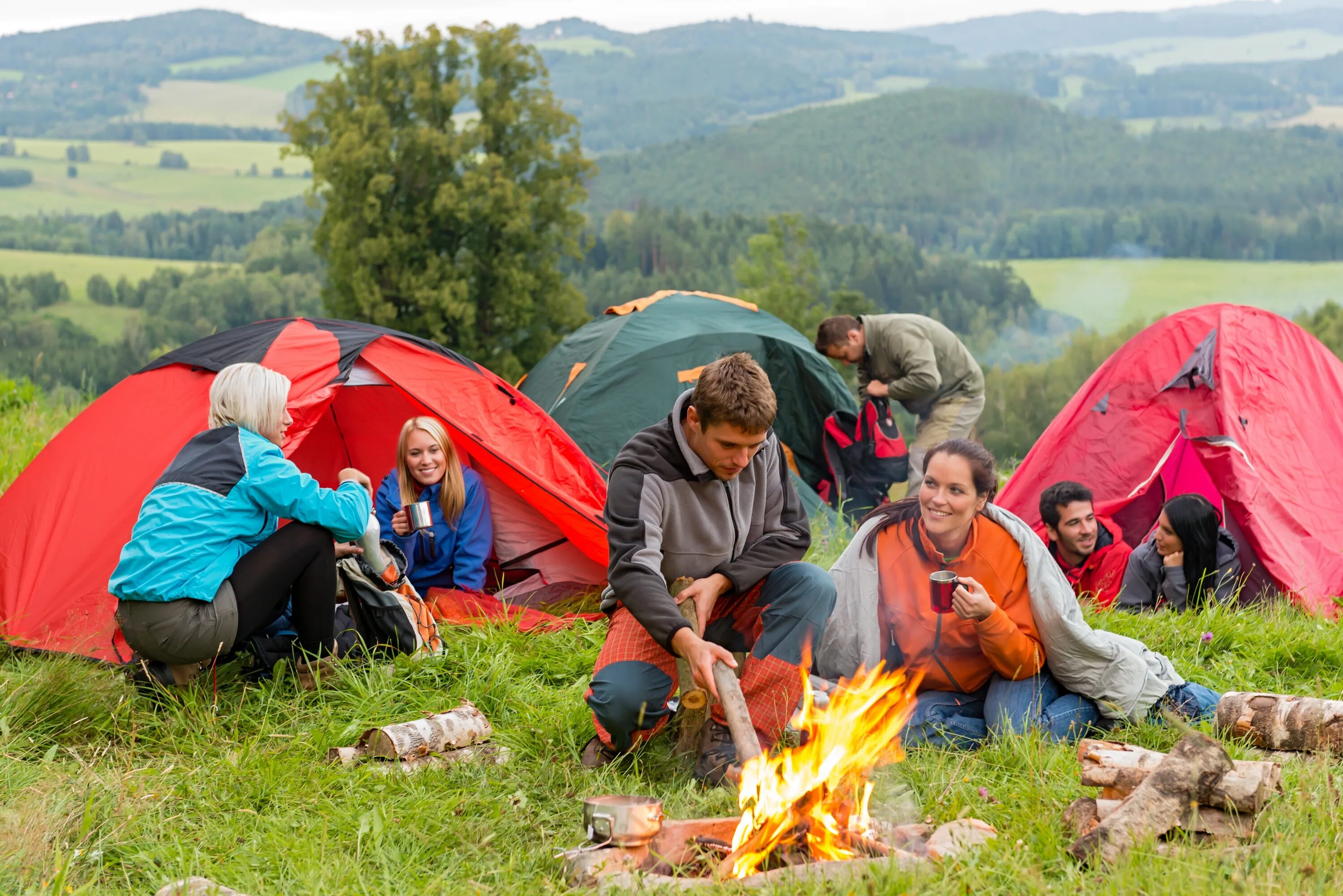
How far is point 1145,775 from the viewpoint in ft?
7.82

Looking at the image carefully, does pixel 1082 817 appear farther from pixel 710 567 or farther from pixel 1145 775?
pixel 710 567

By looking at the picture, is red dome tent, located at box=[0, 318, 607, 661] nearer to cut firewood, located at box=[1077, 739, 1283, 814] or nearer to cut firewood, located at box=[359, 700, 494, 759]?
cut firewood, located at box=[359, 700, 494, 759]

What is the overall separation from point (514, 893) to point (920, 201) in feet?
167

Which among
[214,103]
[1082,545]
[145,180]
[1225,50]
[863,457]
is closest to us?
[1082,545]

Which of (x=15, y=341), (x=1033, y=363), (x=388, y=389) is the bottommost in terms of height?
(x=1033, y=363)

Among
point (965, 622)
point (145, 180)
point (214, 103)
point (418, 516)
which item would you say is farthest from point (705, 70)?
point (965, 622)

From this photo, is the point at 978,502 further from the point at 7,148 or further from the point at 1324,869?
the point at 7,148

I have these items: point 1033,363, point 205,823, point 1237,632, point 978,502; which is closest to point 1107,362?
point 1237,632

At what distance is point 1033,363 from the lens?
27391mm

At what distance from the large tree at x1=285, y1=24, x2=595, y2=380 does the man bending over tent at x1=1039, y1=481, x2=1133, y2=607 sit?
39.7ft

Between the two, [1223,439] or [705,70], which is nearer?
[1223,439]

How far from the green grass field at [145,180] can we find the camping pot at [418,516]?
159 ft

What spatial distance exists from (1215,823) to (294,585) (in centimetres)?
281

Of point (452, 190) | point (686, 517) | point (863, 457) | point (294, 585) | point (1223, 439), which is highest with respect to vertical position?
point (452, 190)
